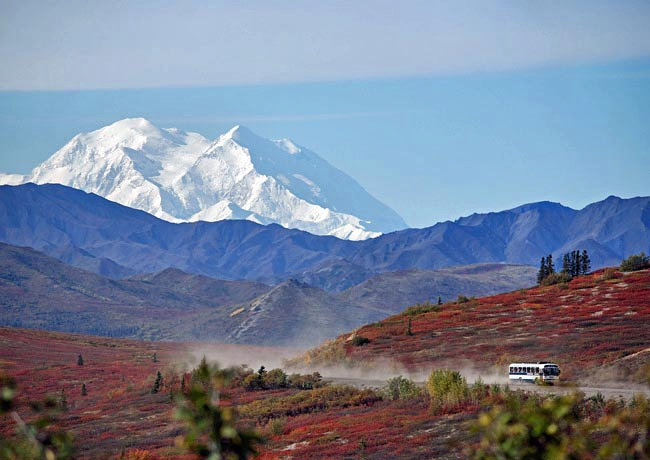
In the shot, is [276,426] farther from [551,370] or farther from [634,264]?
[634,264]

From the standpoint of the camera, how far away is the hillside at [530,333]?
46.7 metres

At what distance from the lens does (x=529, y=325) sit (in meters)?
59.0

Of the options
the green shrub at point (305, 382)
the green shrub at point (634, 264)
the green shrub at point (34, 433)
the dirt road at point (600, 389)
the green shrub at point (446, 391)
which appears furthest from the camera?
the green shrub at point (634, 264)

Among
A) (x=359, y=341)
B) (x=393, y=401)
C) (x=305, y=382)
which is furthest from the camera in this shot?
(x=359, y=341)

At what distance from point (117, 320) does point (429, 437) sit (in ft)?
582

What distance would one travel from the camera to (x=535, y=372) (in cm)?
4056

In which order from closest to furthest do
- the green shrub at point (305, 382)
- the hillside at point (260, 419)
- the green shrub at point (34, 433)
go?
1. the green shrub at point (34, 433)
2. the hillside at point (260, 419)
3. the green shrub at point (305, 382)

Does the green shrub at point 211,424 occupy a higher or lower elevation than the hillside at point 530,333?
lower

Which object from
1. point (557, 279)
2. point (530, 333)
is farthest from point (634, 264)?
point (530, 333)

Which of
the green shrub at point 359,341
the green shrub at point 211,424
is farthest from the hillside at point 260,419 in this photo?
the green shrub at point 359,341

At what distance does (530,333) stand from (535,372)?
16002 millimetres

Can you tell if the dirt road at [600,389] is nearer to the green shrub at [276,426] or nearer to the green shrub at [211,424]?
the green shrub at [276,426]

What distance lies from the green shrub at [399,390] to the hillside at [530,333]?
26.0 feet

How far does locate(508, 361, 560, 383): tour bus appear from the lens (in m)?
39.9
